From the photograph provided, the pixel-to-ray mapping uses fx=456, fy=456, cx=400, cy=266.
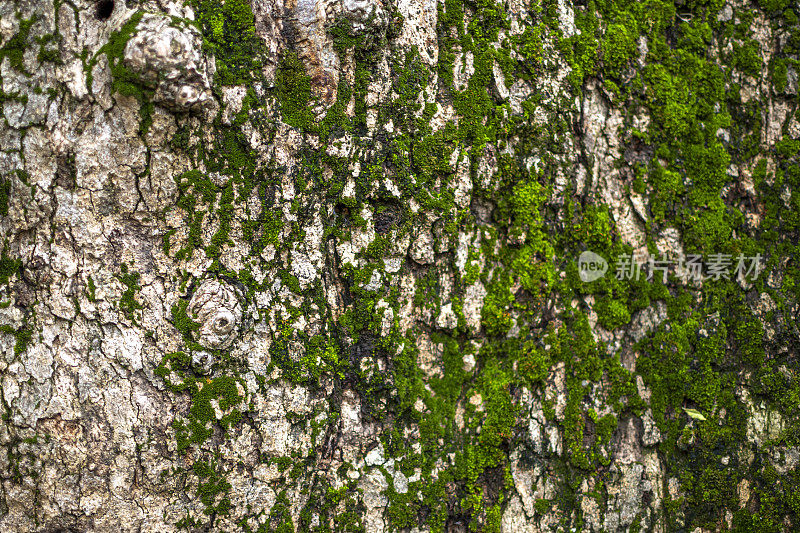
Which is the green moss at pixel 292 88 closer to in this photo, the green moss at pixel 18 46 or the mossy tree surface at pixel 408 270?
the mossy tree surface at pixel 408 270

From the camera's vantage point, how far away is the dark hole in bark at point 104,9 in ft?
6.49

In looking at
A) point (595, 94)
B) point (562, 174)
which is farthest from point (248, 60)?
point (595, 94)

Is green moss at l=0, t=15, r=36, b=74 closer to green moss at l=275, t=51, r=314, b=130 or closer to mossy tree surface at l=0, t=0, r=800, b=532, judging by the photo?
mossy tree surface at l=0, t=0, r=800, b=532

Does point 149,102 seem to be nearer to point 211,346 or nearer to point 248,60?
point 248,60

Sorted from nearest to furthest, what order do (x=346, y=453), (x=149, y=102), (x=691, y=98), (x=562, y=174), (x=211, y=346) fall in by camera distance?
(x=149, y=102) < (x=211, y=346) < (x=346, y=453) < (x=562, y=174) < (x=691, y=98)

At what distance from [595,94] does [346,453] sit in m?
2.41

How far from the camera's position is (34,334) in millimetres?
2010

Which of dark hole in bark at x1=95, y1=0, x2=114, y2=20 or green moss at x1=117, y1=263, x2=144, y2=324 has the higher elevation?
dark hole in bark at x1=95, y1=0, x2=114, y2=20

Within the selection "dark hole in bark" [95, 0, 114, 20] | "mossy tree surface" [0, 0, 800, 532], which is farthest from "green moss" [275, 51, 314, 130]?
"dark hole in bark" [95, 0, 114, 20]

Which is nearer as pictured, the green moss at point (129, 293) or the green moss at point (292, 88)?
the green moss at point (129, 293)

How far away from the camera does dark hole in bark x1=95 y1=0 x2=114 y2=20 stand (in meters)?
1.98

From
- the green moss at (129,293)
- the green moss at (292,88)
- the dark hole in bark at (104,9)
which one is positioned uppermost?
the dark hole in bark at (104,9)

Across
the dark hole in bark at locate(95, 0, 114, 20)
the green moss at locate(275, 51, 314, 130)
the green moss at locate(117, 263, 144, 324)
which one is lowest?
the green moss at locate(117, 263, 144, 324)

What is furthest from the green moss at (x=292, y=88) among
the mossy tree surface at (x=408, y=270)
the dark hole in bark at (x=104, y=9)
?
the dark hole in bark at (x=104, y=9)
